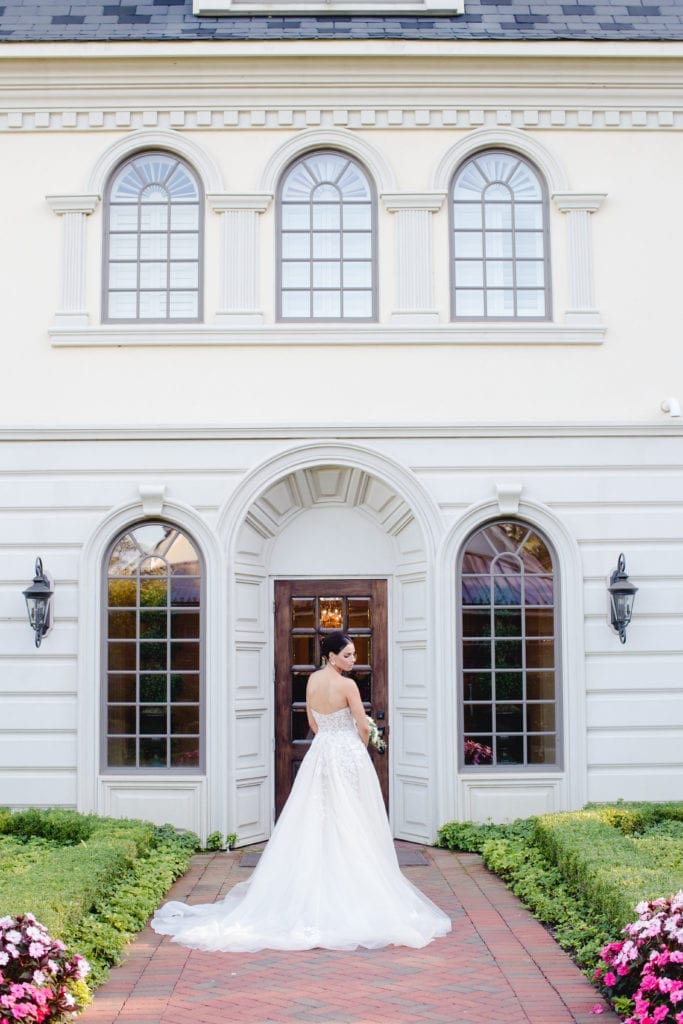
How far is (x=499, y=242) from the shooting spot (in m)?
11.4

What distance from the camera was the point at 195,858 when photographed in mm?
10344

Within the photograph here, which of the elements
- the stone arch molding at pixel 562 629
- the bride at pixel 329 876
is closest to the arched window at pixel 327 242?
the stone arch molding at pixel 562 629

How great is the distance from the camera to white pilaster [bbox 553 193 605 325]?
440 inches

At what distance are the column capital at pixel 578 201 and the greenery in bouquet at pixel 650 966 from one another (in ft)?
23.3

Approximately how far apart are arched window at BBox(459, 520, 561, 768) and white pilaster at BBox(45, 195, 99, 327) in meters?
4.40

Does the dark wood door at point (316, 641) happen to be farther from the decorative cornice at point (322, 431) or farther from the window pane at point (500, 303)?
the window pane at point (500, 303)

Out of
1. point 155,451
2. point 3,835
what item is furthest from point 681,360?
point 3,835

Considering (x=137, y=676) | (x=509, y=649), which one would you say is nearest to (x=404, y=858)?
(x=509, y=649)

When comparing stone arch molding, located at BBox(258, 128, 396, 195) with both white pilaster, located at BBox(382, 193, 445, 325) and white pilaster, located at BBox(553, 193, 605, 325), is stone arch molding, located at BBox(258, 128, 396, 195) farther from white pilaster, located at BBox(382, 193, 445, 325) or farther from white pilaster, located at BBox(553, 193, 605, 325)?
white pilaster, located at BBox(553, 193, 605, 325)

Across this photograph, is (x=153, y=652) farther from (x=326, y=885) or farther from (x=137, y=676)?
(x=326, y=885)

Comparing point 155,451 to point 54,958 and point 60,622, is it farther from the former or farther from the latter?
point 54,958

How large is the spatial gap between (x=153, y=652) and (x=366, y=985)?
4.99 metres

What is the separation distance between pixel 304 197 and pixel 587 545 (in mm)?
4349

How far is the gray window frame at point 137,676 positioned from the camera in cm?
1084
